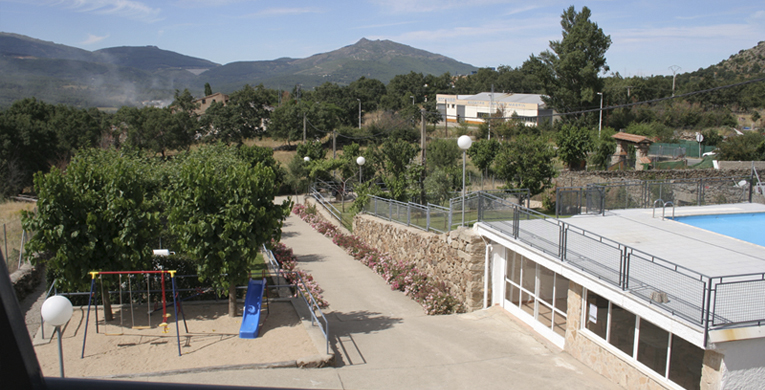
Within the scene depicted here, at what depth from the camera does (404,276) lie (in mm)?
17484

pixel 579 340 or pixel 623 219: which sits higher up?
pixel 623 219

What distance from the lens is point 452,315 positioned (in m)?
14.6

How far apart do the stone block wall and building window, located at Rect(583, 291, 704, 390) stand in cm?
438

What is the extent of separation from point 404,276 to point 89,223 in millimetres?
9716

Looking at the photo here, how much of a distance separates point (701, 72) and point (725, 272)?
439ft

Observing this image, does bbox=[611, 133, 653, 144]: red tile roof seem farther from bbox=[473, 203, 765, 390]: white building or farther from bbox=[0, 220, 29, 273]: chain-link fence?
bbox=[0, 220, 29, 273]: chain-link fence

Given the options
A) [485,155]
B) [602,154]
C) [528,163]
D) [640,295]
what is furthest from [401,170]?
[602,154]

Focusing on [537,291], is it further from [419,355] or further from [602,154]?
[602,154]

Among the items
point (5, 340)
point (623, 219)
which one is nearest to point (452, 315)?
point (623, 219)

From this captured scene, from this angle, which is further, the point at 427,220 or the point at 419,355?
the point at 427,220

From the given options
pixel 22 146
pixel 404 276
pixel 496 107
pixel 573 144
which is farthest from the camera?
pixel 496 107

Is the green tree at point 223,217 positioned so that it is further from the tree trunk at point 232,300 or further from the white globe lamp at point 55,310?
the white globe lamp at point 55,310

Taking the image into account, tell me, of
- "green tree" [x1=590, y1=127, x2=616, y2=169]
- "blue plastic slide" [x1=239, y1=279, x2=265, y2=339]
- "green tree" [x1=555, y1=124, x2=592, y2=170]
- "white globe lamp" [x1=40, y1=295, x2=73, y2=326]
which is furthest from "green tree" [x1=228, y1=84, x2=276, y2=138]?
"white globe lamp" [x1=40, y1=295, x2=73, y2=326]

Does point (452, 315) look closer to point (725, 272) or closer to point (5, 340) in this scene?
point (725, 272)
